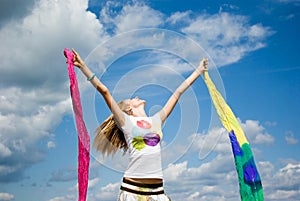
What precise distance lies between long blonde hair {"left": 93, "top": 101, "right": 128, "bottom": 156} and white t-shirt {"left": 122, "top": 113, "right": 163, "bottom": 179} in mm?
324

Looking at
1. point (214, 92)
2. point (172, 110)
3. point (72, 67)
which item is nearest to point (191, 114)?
point (172, 110)

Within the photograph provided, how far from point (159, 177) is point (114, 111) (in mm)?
893

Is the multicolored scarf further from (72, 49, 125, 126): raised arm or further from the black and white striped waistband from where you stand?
(72, 49, 125, 126): raised arm

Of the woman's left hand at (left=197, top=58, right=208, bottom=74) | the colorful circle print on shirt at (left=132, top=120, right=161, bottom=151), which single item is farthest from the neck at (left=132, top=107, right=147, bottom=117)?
the woman's left hand at (left=197, top=58, right=208, bottom=74)

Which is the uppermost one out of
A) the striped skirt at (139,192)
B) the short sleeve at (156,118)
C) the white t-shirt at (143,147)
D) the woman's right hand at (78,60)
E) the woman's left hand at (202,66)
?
the woman's left hand at (202,66)

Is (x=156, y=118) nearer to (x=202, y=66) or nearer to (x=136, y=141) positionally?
(x=136, y=141)

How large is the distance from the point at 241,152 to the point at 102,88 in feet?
6.89

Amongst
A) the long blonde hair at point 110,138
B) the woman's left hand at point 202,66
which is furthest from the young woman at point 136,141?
the woman's left hand at point 202,66

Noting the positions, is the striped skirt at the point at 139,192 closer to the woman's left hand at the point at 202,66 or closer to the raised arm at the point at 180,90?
the raised arm at the point at 180,90

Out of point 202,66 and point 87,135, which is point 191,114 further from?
point 87,135

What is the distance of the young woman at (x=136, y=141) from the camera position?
181 inches

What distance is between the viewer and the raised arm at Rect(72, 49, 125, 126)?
4617mm

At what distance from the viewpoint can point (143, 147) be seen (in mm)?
4695

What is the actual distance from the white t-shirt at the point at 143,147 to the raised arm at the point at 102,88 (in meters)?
0.11
